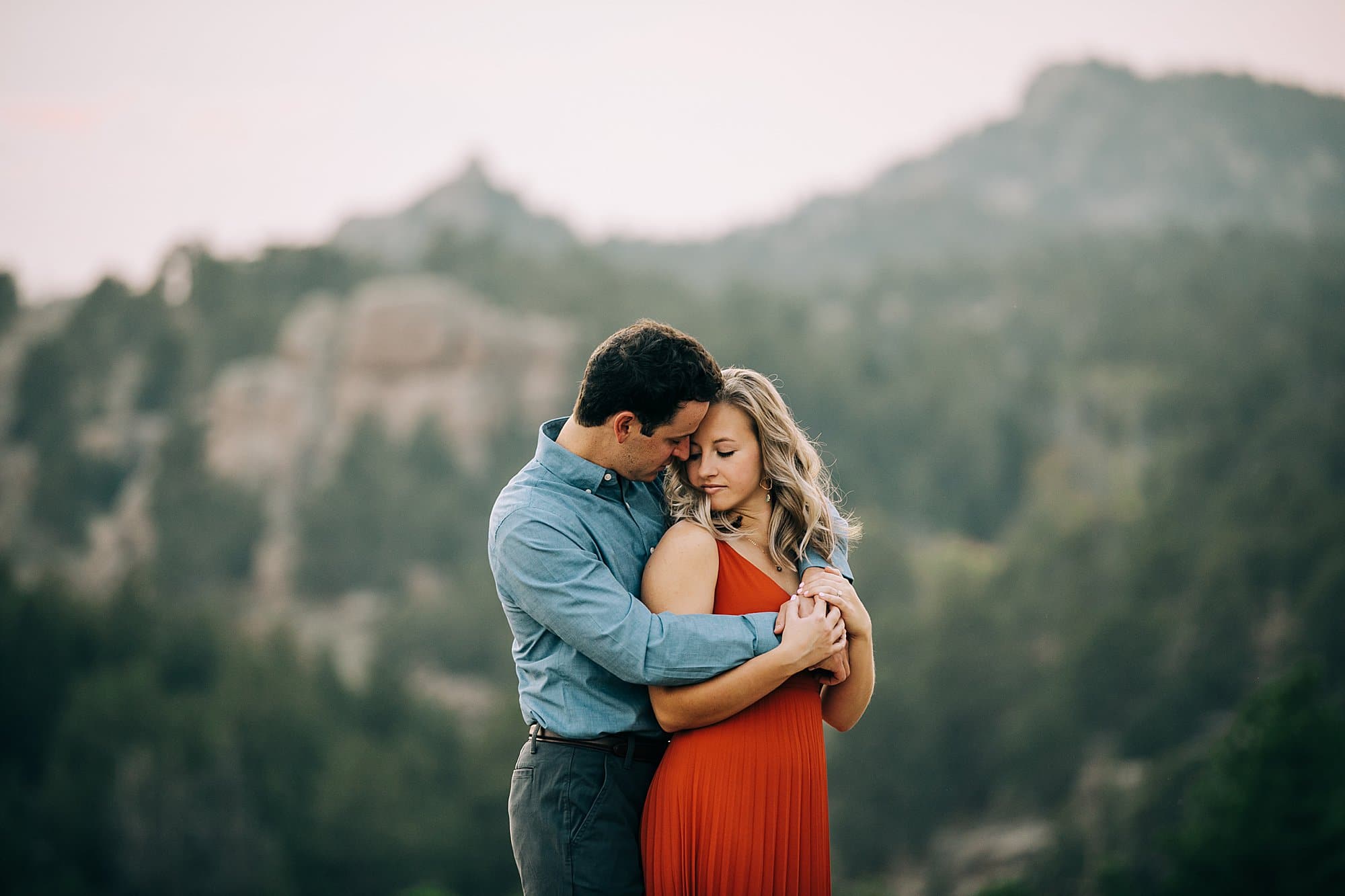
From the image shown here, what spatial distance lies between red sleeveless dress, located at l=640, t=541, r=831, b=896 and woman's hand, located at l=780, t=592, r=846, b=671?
0.46ft

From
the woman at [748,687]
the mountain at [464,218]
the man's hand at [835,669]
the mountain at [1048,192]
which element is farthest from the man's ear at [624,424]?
the mountain at [464,218]

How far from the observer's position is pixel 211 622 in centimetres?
3769

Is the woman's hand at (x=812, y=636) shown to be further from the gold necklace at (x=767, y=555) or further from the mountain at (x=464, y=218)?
the mountain at (x=464, y=218)

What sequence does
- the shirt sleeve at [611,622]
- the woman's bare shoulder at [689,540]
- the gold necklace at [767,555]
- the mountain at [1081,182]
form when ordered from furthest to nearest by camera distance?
1. the mountain at [1081,182]
2. the gold necklace at [767,555]
3. the woman's bare shoulder at [689,540]
4. the shirt sleeve at [611,622]

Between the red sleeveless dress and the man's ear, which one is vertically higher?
the man's ear

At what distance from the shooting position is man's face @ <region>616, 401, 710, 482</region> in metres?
2.85

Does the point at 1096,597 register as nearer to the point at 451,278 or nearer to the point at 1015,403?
the point at 1015,403

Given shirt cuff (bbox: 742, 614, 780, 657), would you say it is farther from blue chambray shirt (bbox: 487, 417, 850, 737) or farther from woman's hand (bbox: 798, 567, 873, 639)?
woman's hand (bbox: 798, 567, 873, 639)

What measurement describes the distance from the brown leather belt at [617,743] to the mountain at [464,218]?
79782 mm

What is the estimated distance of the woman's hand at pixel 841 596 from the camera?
2854 mm

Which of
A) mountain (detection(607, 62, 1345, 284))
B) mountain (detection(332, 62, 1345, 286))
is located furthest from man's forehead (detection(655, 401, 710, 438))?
mountain (detection(607, 62, 1345, 284))

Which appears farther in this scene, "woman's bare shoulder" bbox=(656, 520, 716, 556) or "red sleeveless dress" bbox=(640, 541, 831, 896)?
"woman's bare shoulder" bbox=(656, 520, 716, 556)

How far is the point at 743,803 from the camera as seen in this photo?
2.79 m

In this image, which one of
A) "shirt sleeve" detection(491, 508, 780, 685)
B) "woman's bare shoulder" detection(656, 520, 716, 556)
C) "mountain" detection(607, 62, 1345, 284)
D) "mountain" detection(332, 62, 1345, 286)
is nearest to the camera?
"shirt sleeve" detection(491, 508, 780, 685)
